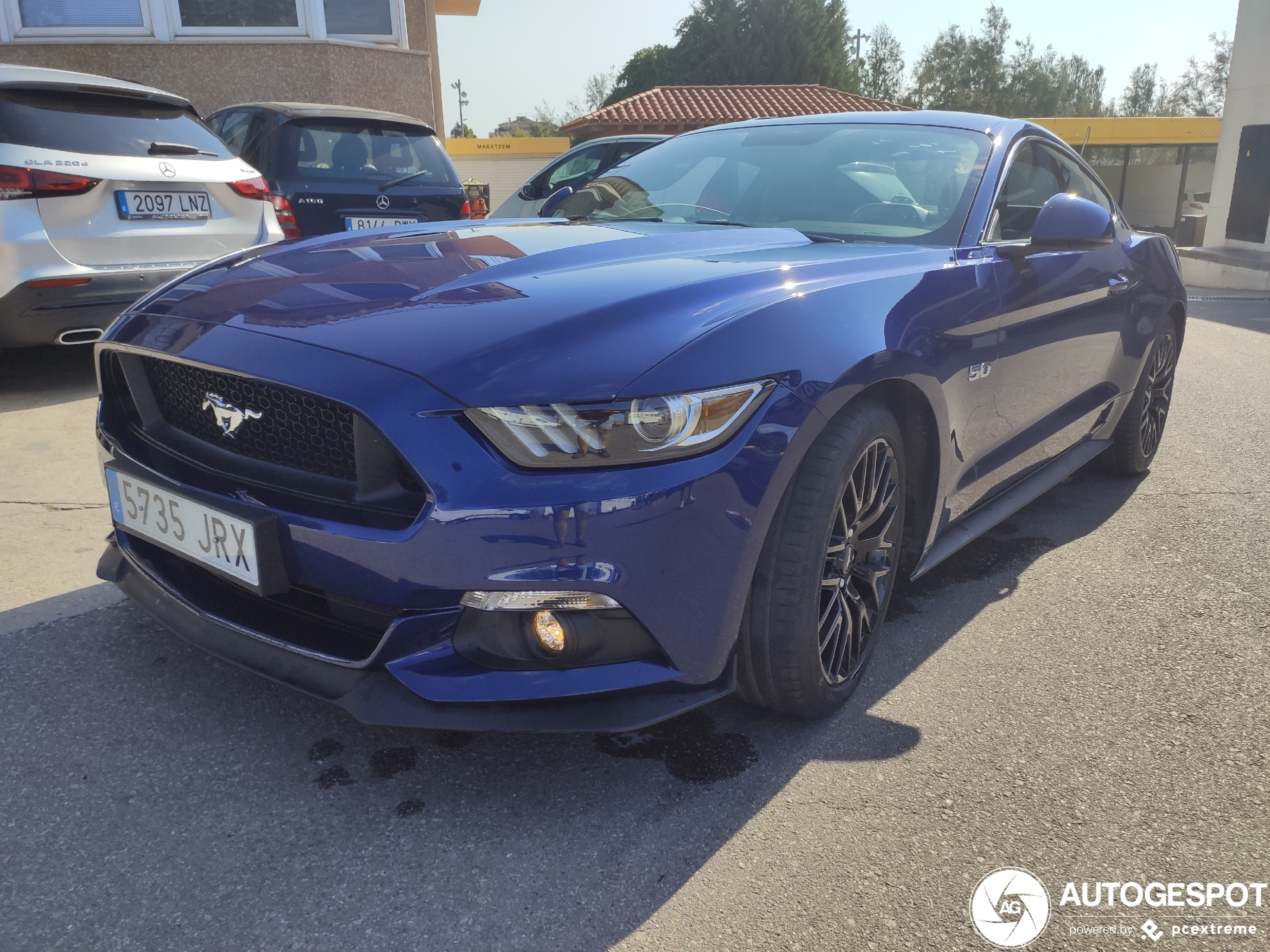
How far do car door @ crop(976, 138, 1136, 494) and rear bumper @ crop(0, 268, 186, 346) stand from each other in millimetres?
3380

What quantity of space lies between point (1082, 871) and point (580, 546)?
1.09 meters

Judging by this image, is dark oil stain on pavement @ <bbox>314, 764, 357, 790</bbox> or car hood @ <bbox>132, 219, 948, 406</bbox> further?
dark oil stain on pavement @ <bbox>314, 764, 357, 790</bbox>

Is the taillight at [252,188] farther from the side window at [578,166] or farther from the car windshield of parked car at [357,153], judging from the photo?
the side window at [578,166]

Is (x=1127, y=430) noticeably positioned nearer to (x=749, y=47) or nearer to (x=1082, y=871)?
(x=1082, y=871)

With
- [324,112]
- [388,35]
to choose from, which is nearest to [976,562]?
[324,112]

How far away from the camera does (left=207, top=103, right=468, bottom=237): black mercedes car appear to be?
594 centimetres

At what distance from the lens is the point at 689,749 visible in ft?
6.92

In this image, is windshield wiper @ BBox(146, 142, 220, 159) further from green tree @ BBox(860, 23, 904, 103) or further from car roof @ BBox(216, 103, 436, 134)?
green tree @ BBox(860, 23, 904, 103)

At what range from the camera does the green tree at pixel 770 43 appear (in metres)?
43.9

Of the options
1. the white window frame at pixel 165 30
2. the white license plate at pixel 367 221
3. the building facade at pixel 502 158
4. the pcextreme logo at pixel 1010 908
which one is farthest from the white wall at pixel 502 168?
the pcextreme logo at pixel 1010 908

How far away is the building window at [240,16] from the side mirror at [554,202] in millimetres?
8636

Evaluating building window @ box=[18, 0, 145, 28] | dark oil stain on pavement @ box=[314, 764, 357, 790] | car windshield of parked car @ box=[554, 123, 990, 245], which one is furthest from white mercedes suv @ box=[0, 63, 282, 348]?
building window @ box=[18, 0, 145, 28]

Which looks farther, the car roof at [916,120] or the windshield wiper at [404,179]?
the windshield wiper at [404,179]

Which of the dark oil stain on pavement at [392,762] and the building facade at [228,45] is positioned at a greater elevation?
the building facade at [228,45]
